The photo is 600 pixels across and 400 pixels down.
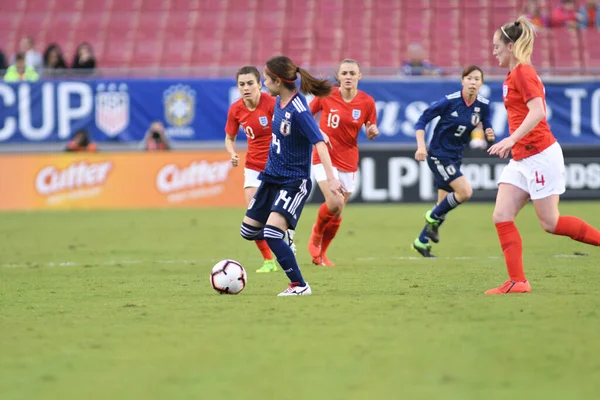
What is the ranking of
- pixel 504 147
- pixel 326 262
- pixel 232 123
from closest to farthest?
pixel 504 147 → pixel 232 123 → pixel 326 262

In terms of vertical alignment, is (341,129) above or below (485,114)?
below

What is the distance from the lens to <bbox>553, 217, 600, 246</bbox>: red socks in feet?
28.0

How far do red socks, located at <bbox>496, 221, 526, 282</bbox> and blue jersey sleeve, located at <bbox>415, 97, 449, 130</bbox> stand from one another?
4049 mm

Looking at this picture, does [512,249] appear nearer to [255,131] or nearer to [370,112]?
[255,131]

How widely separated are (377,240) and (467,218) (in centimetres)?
425

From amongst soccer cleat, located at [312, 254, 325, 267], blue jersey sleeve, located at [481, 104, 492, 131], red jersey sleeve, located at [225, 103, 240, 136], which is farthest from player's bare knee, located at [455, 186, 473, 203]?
red jersey sleeve, located at [225, 103, 240, 136]

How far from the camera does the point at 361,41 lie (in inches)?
1043

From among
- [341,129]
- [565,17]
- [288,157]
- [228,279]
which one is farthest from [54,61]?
[288,157]

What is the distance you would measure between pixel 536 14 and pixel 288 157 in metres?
18.7

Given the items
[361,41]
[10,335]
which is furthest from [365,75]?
[10,335]

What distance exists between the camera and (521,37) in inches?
318

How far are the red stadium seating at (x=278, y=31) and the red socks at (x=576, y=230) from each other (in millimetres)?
17032

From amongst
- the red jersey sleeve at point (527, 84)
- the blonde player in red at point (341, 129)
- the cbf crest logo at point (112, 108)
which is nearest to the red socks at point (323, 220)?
the blonde player in red at point (341, 129)

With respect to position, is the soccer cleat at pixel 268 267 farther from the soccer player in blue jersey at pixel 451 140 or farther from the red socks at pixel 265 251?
the soccer player in blue jersey at pixel 451 140
